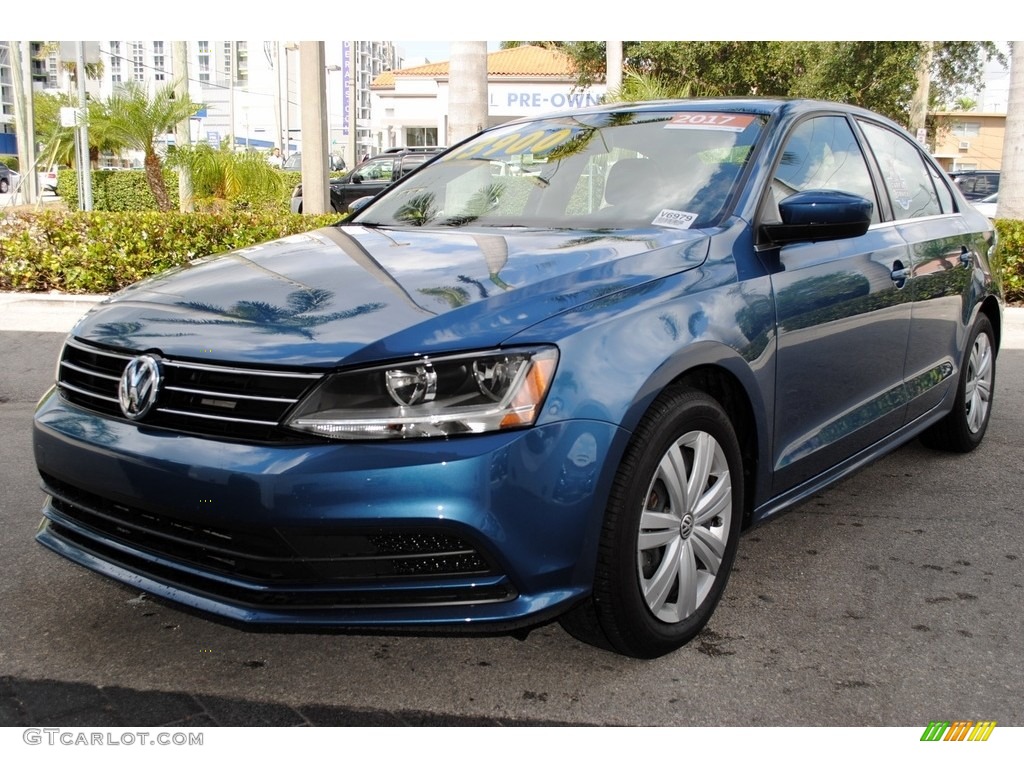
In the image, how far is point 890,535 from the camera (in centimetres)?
407

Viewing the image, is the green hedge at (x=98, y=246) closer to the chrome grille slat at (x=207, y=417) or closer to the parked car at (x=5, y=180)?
the chrome grille slat at (x=207, y=417)

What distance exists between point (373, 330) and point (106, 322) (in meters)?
0.92

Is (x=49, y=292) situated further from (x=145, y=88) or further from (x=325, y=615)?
(x=325, y=615)

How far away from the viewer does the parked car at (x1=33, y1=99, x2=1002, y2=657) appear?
2.42 metres

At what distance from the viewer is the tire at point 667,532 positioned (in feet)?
8.64

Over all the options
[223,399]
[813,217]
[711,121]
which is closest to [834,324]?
[813,217]

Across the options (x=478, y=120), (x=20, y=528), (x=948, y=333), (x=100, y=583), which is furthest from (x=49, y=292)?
(x=948, y=333)

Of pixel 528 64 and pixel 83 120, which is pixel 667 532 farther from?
pixel 528 64

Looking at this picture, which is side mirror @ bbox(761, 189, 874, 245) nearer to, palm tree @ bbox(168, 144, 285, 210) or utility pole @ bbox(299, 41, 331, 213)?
utility pole @ bbox(299, 41, 331, 213)

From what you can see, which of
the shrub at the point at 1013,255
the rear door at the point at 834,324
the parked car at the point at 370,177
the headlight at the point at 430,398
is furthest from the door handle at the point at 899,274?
the parked car at the point at 370,177

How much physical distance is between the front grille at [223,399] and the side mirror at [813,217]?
162 cm

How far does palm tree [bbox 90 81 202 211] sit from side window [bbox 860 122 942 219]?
10.2m

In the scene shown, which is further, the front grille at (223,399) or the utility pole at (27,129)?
the utility pole at (27,129)

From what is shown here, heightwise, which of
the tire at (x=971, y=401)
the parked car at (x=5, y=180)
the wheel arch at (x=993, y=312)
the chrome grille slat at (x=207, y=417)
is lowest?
the parked car at (x=5, y=180)
